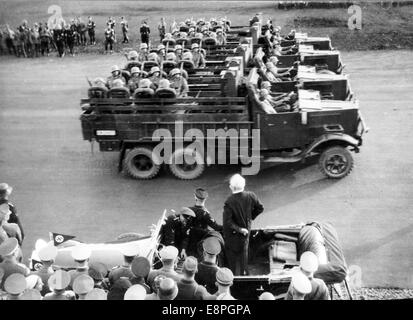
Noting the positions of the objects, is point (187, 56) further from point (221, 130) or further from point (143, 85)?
point (221, 130)

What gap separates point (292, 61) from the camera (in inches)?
550

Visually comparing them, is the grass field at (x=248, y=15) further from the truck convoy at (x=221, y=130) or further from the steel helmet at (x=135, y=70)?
the truck convoy at (x=221, y=130)

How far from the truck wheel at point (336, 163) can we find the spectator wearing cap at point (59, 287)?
571 centimetres

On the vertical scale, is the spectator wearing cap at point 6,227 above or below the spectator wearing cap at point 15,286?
below

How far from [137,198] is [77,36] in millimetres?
12634

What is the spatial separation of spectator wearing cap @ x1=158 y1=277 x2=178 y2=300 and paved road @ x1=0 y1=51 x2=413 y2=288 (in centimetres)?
310

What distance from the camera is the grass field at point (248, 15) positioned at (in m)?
18.9

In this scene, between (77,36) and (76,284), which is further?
(77,36)

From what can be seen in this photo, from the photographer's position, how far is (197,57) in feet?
42.5

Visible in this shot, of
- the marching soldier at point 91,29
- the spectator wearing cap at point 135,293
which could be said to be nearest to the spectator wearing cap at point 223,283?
the spectator wearing cap at point 135,293

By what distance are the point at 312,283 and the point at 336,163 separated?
4967 millimetres
